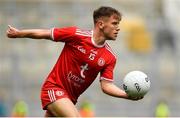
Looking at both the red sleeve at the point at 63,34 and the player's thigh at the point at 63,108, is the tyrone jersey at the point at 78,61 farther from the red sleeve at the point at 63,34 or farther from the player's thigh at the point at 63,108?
the player's thigh at the point at 63,108

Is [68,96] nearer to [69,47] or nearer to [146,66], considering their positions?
[69,47]

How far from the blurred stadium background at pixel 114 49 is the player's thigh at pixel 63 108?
20.6 feet

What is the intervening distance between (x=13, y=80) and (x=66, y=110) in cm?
709

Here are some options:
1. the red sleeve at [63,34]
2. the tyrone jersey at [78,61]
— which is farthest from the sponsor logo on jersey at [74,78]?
the red sleeve at [63,34]

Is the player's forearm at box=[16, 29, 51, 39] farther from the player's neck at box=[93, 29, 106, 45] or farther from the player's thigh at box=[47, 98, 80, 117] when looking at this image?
the player's thigh at box=[47, 98, 80, 117]

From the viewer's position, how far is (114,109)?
54.5 ft

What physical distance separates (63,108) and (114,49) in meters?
7.88

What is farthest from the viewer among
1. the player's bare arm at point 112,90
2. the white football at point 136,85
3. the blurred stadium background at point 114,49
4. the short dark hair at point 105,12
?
the blurred stadium background at point 114,49

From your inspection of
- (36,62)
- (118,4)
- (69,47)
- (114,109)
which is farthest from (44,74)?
(69,47)

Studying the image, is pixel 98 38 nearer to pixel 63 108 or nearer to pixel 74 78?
pixel 74 78

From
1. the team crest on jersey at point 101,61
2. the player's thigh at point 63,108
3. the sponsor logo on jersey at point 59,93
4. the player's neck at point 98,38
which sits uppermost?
the player's neck at point 98,38

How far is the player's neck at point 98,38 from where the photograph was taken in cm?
967

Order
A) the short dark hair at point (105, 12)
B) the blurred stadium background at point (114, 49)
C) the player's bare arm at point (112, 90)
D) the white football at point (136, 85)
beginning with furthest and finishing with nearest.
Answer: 1. the blurred stadium background at point (114, 49)
2. the short dark hair at point (105, 12)
3. the player's bare arm at point (112, 90)
4. the white football at point (136, 85)

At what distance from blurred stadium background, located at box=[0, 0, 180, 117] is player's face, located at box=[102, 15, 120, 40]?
645 cm
